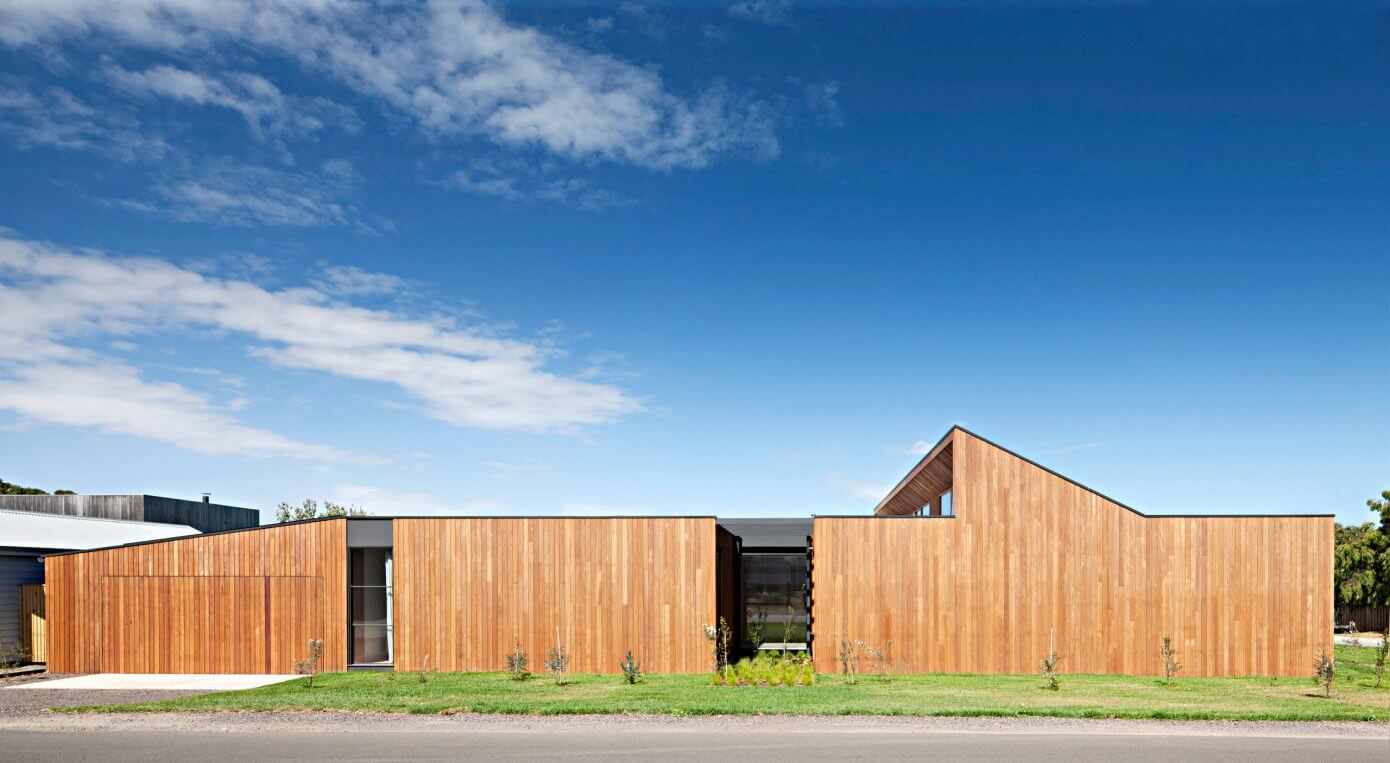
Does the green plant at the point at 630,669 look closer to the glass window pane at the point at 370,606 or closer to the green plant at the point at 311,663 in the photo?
the glass window pane at the point at 370,606

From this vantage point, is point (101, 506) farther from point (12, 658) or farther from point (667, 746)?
point (667, 746)

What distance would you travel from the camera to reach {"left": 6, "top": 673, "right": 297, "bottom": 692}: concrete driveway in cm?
1516

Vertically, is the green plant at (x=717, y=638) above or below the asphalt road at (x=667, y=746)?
below

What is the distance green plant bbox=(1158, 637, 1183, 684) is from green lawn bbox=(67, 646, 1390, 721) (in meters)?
0.26

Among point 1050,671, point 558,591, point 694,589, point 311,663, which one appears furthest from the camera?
point 558,591

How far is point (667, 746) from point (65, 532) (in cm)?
2240

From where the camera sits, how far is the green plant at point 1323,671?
13.3 meters

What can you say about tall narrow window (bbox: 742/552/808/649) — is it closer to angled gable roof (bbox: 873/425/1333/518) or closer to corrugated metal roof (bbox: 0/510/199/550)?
angled gable roof (bbox: 873/425/1333/518)

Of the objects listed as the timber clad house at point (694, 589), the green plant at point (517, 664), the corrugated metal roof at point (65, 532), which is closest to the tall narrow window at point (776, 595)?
the timber clad house at point (694, 589)

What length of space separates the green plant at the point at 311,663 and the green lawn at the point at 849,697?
20 centimetres

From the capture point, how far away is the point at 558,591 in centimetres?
1689

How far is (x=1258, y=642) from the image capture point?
1588cm

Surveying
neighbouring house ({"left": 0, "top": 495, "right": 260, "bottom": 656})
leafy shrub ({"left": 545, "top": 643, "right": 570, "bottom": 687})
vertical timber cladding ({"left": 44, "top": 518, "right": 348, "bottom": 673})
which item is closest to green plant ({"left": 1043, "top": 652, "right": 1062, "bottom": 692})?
leafy shrub ({"left": 545, "top": 643, "right": 570, "bottom": 687})

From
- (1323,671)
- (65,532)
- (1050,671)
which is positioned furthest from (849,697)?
(65,532)
